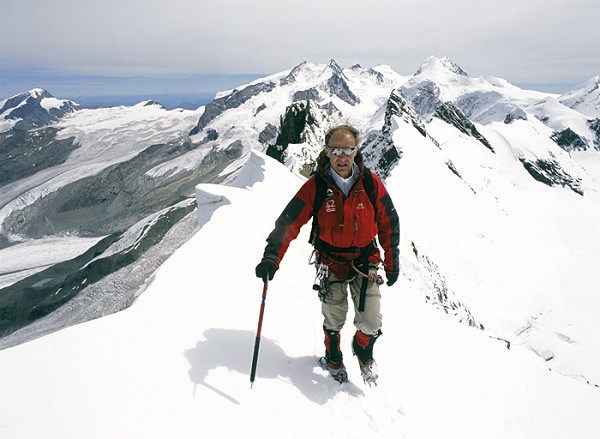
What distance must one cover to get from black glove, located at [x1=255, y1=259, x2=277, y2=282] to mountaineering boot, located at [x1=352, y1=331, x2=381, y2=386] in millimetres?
1714

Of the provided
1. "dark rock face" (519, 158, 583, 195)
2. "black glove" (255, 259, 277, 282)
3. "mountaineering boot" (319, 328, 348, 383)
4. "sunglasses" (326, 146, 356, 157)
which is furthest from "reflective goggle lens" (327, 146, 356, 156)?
"dark rock face" (519, 158, 583, 195)

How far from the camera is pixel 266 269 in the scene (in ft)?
15.3

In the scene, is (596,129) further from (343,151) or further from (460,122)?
(343,151)

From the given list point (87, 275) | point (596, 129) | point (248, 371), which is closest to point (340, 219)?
point (248, 371)

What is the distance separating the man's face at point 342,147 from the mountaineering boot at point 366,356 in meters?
2.42

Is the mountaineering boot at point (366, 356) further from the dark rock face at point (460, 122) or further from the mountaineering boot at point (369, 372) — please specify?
the dark rock face at point (460, 122)

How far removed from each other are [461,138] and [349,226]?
6928 cm

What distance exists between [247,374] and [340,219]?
7.79 ft

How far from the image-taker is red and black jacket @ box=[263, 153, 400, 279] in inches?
189

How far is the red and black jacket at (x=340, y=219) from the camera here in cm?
480

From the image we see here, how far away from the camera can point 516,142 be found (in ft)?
266

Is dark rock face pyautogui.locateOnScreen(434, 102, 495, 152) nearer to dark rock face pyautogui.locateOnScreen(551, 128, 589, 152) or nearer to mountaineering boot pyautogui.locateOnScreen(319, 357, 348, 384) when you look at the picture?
mountaineering boot pyautogui.locateOnScreen(319, 357, 348, 384)

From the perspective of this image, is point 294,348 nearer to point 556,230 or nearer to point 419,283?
point 419,283

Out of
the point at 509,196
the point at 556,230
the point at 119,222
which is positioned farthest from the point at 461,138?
the point at 119,222
